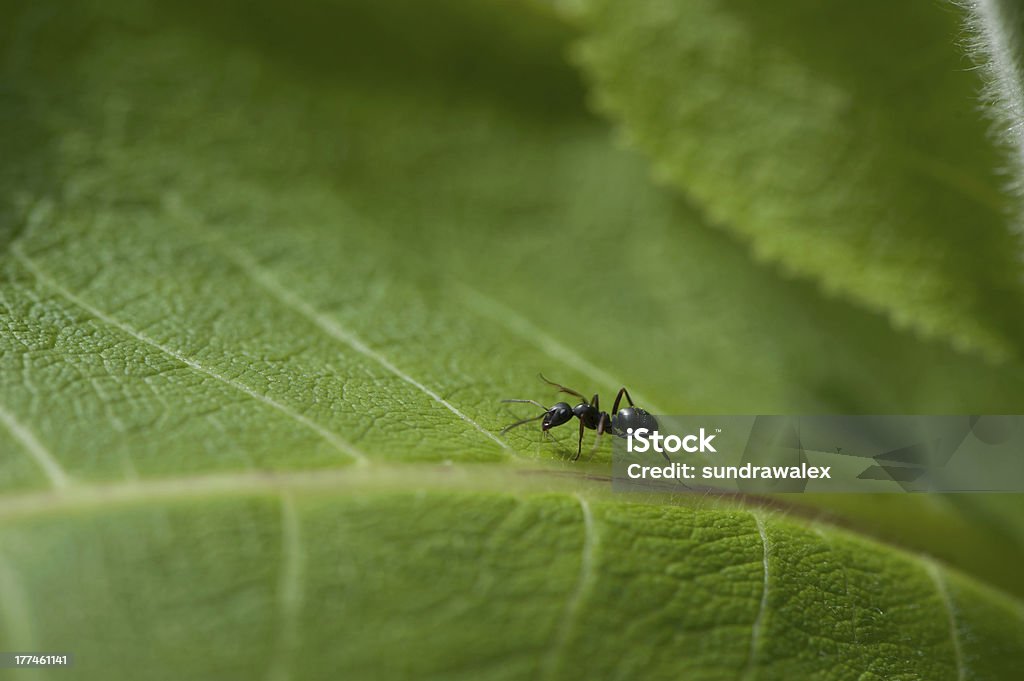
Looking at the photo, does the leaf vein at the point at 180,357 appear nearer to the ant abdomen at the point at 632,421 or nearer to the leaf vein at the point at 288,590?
the leaf vein at the point at 288,590

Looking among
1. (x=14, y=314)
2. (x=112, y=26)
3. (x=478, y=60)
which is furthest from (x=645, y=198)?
(x=14, y=314)

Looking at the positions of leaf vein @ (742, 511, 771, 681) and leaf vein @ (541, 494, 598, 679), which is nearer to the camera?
leaf vein @ (541, 494, 598, 679)

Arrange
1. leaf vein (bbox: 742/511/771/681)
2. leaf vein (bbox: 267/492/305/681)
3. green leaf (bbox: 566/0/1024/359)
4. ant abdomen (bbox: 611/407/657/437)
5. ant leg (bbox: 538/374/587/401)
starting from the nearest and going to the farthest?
leaf vein (bbox: 267/492/305/681)
leaf vein (bbox: 742/511/771/681)
ant abdomen (bbox: 611/407/657/437)
ant leg (bbox: 538/374/587/401)
green leaf (bbox: 566/0/1024/359)

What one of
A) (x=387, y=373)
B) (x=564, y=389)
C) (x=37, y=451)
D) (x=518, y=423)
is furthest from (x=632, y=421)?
(x=37, y=451)

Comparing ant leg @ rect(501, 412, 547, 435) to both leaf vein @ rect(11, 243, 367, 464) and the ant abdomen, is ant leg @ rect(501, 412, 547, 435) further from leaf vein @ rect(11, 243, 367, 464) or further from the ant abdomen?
leaf vein @ rect(11, 243, 367, 464)

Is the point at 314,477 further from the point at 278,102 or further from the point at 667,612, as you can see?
the point at 278,102

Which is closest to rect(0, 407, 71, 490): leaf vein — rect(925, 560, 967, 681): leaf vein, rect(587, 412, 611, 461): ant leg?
rect(587, 412, 611, 461): ant leg
